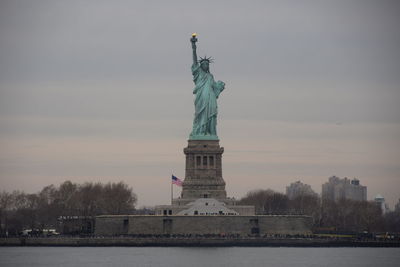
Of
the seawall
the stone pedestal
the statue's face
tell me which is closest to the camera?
the seawall

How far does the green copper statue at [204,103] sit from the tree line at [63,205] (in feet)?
53.5

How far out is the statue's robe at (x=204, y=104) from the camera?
124 meters

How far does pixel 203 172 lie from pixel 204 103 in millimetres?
6228

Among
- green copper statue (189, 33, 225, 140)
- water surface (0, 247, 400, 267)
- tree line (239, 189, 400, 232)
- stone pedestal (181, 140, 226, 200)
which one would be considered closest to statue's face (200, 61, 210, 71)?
green copper statue (189, 33, 225, 140)

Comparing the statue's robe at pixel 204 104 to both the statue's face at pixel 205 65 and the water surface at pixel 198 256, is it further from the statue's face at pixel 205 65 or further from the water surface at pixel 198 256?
the water surface at pixel 198 256

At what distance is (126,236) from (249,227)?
10399 mm

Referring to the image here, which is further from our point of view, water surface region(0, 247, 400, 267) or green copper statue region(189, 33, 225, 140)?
green copper statue region(189, 33, 225, 140)

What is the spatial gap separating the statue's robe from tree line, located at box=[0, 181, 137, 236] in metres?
16.3

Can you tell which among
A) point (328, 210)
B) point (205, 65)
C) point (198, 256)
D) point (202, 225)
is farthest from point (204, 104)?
point (328, 210)

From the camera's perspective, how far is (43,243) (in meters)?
118

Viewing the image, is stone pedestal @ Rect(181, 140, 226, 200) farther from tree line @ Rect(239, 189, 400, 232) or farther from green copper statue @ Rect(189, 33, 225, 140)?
tree line @ Rect(239, 189, 400, 232)

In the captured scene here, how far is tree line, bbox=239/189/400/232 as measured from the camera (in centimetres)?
14538

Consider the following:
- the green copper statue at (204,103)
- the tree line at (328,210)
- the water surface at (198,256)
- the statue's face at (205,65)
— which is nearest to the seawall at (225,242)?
the water surface at (198,256)

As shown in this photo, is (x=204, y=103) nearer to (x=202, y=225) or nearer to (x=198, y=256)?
(x=202, y=225)
